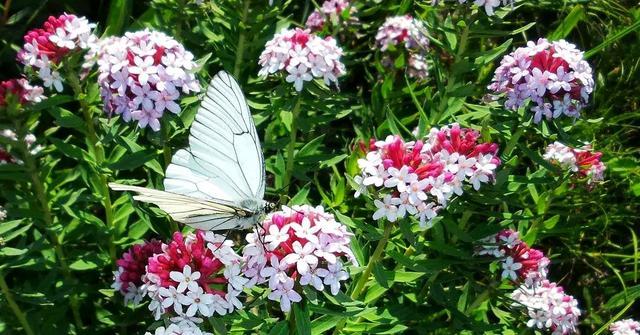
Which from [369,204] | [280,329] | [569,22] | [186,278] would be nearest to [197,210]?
[186,278]

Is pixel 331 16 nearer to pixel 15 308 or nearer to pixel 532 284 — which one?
pixel 532 284

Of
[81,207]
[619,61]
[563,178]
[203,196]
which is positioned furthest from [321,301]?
[619,61]

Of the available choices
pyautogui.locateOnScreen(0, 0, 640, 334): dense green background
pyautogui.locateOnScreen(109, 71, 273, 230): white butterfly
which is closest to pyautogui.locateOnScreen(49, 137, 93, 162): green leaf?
pyautogui.locateOnScreen(0, 0, 640, 334): dense green background

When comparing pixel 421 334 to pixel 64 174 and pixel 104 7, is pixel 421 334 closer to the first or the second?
pixel 64 174

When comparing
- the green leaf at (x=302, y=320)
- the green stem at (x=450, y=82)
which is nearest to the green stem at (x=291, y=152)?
the green stem at (x=450, y=82)

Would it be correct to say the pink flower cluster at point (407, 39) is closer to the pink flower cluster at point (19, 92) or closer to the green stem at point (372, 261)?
the green stem at point (372, 261)

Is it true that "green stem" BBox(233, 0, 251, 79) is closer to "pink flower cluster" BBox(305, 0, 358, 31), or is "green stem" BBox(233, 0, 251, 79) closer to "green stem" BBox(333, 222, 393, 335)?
"pink flower cluster" BBox(305, 0, 358, 31)
